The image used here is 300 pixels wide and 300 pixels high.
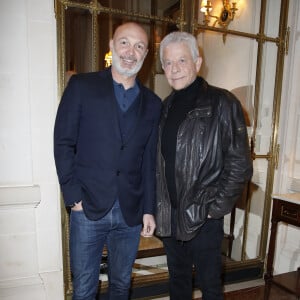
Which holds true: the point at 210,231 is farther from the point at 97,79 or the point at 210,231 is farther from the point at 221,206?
the point at 97,79

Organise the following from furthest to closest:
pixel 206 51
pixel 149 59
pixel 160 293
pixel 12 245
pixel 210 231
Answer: pixel 206 51
pixel 149 59
pixel 160 293
pixel 12 245
pixel 210 231

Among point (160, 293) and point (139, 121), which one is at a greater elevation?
point (139, 121)

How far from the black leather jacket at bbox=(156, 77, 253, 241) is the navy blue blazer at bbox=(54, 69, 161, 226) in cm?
23

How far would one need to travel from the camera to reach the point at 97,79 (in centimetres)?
138

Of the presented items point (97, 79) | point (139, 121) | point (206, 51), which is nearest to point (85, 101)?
point (97, 79)

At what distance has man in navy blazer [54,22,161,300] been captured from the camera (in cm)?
132

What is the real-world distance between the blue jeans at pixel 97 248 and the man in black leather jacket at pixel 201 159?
24cm

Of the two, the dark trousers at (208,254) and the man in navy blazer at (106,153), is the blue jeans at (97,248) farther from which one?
the dark trousers at (208,254)

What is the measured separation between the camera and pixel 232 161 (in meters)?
1.39

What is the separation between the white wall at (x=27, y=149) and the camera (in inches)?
62.9

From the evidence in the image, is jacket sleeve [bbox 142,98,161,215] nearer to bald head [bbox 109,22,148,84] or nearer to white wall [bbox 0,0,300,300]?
bald head [bbox 109,22,148,84]

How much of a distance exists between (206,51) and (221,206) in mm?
1617

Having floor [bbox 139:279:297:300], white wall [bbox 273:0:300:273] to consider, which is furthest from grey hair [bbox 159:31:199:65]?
floor [bbox 139:279:297:300]

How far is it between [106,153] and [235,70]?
1.70 metres
